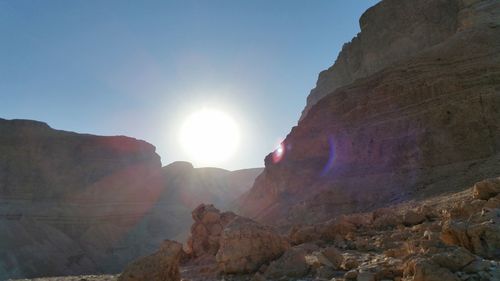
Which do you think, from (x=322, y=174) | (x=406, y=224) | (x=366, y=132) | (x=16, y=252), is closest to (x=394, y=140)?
(x=366, y=132)

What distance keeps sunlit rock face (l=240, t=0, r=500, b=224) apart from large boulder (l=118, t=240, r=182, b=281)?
1468 centimetres

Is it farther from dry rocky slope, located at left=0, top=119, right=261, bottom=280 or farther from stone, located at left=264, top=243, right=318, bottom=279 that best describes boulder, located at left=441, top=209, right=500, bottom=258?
dry rocky slope, located at left=0, top=119, right=261, bottom=280

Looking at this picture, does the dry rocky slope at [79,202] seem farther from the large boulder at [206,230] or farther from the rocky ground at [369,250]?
the rocky ground at [369,250]

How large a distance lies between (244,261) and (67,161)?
204ft

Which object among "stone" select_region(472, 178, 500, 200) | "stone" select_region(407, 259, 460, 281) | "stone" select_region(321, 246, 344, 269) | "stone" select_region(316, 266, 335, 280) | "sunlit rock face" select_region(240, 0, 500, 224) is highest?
"sunlit rock face" select_region(240, 0, 500, 224)

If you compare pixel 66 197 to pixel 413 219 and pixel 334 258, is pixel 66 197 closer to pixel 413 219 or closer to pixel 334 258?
pixel 413 219

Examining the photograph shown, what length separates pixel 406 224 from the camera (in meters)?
11.3

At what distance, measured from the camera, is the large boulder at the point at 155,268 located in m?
7.34

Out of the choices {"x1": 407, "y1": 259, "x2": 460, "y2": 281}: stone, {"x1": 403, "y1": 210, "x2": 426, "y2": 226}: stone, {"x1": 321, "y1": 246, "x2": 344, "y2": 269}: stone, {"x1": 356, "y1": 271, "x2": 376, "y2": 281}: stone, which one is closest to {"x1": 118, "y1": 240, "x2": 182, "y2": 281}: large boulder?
{"x1": 321, "y1": 246, "x2": 344, "y2": 269}: stone

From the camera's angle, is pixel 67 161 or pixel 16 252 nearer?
pixel 16 252

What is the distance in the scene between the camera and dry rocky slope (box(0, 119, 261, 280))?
47.3 metres

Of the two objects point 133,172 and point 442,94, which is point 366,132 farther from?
point 133,172

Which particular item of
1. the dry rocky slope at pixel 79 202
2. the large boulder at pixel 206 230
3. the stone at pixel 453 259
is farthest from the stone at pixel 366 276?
the dry rocky slope at pixel 79 202

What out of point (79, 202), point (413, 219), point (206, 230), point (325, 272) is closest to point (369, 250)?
point (325, 272)
